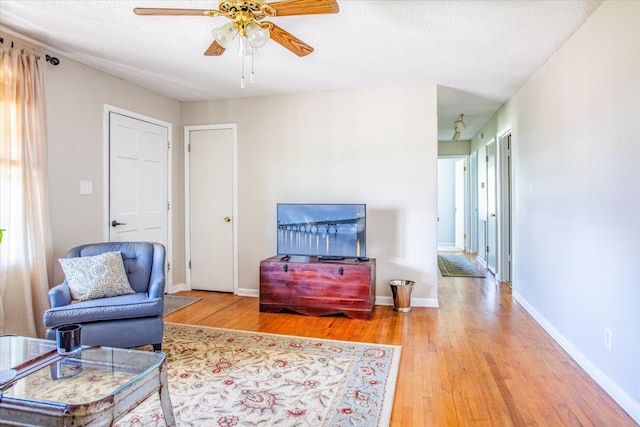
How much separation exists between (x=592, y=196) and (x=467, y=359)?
54.3 inches

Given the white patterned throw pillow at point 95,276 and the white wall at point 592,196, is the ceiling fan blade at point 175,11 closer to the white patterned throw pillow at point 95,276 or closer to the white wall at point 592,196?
the white patterned throw pillow at point 95,276

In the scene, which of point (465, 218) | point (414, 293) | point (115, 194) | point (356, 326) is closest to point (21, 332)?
point (115, 194)

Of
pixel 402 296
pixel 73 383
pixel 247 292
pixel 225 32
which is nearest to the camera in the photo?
pixel 73 383

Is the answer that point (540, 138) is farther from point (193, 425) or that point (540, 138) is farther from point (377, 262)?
point (193, 425)

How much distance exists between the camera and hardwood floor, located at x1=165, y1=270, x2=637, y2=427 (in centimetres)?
202

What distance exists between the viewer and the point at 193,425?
1.90 m

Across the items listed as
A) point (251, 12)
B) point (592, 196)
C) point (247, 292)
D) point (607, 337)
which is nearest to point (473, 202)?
point (247, 292)

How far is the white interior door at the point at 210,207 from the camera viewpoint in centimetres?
463

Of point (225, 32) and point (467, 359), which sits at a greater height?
point (225, 32)

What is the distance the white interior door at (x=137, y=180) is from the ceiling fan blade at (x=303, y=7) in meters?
2.56

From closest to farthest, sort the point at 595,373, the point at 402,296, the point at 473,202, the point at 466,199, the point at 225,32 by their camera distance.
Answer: the point at 225,32 < the point at 595,373 < the point at 402,296 < the point at 473,202 < the point at 466,199

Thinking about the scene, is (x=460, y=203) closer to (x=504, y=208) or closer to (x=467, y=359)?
(x=504, y=208)

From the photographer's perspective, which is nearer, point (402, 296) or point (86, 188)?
point (86, 188)

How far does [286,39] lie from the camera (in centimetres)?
235
